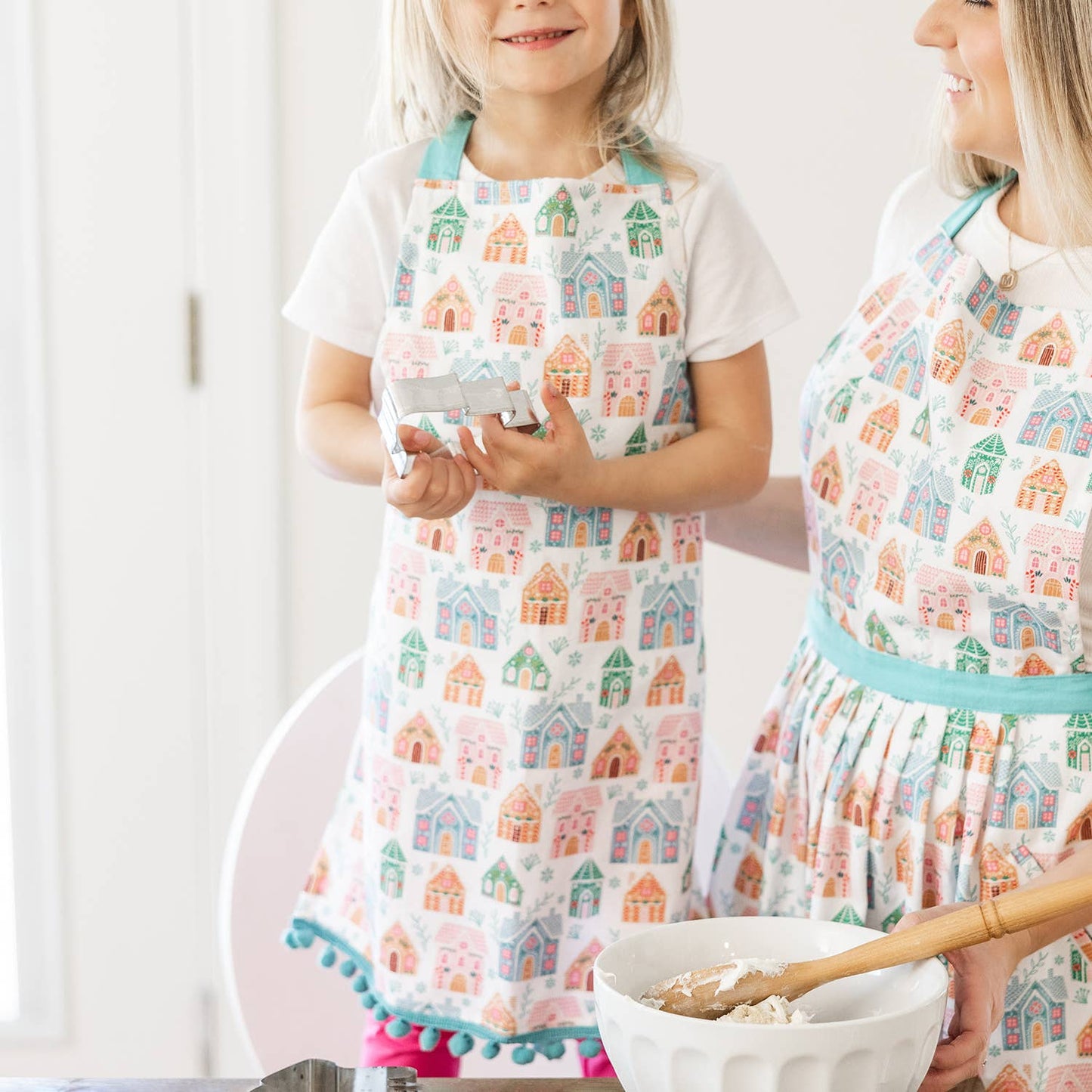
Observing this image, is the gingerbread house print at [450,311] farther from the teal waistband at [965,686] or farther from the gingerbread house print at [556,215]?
the teal waistband at [965,686]

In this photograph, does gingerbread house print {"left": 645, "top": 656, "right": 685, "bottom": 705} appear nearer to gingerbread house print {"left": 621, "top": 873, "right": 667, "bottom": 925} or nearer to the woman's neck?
gingerbread house print {"left": 621, "top": 873, "right": 667, "bottom": 925}

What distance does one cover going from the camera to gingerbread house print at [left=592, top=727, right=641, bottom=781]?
1058 millimetres

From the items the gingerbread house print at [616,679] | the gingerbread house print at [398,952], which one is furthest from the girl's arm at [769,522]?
the gingerbread house print at [398,952]

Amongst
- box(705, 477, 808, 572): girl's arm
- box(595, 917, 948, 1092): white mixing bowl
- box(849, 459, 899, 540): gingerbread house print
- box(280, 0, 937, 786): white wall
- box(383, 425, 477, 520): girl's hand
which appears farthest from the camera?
box(280, 0, 937, 786): white wall

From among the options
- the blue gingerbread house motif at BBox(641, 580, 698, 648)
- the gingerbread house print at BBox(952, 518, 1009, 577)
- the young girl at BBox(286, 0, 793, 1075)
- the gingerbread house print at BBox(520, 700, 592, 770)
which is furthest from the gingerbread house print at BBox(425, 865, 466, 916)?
the gingerbread house print at BBox(952, 518, 1009, 577)

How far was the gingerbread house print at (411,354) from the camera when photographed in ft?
3.46

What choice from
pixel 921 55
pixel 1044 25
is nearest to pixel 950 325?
pixel 1044 25

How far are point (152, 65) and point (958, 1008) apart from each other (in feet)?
4.64

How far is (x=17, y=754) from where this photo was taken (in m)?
1.86

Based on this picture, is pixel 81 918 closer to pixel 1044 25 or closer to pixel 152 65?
pixel 152 65

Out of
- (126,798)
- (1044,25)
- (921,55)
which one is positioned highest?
(921,55)

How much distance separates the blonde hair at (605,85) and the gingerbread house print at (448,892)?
55 cm

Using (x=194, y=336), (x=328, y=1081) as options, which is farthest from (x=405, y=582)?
(x=194, y=336)

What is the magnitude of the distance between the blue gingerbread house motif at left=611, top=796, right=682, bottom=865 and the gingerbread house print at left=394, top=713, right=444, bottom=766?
14 centimetres
